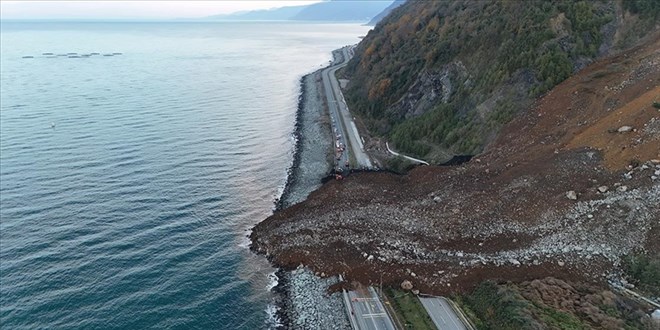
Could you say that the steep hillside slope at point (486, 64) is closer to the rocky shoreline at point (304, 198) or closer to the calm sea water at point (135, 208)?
the rocky shoreline at point (304, 198)

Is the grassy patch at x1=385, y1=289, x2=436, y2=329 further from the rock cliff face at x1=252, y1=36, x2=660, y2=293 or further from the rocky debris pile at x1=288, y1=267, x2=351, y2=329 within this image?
the rocky debris pile at x1=288, y1=267, x2=351, y2=329

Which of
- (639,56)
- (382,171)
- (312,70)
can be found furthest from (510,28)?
(312,70)

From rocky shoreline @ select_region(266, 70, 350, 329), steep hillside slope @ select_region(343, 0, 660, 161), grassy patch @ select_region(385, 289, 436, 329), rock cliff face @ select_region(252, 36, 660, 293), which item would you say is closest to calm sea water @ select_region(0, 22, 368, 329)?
rocky shoreline @ select_region(266, 70, 350, 329)

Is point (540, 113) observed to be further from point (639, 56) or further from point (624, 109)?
point (639, 56)

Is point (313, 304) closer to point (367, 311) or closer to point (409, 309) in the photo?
point (367, 311)

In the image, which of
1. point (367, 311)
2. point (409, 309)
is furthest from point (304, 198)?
point (409, 309)

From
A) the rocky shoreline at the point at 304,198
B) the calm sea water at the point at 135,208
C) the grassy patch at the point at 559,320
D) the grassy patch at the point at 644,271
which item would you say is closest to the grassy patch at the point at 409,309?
the rocky shoreline at the point at 304,198
